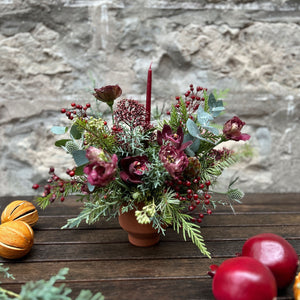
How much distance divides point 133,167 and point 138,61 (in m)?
0.91

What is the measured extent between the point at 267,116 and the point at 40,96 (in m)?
1.06

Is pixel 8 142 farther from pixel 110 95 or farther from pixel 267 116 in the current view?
pixel 267 116

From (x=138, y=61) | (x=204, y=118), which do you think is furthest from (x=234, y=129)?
(x=138, y=61)

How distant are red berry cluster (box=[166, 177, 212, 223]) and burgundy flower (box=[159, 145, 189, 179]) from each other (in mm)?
46

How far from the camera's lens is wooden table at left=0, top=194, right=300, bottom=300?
67 cm

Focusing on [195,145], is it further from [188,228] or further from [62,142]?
[62,142]

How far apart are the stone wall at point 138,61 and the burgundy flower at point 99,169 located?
0.86 m

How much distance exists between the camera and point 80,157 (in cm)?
72

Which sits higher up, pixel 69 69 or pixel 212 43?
pixel 212 43

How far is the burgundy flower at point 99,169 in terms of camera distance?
62cm

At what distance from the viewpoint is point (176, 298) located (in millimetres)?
629

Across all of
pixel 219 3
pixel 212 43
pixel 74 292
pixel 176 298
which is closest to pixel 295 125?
pixel 212 43

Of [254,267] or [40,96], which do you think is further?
[40,96]

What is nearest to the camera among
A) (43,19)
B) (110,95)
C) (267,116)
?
(110,95)
